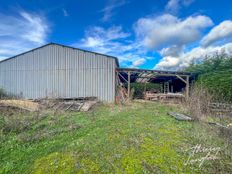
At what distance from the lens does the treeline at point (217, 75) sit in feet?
31.6

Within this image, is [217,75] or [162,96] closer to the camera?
→ [217,75]

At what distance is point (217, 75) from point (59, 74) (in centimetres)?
1170

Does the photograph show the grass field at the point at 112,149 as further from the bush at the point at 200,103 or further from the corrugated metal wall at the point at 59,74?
the corrugated metal wall at the point at 59,74

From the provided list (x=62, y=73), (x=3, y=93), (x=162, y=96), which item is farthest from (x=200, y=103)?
(x=3, y=93)

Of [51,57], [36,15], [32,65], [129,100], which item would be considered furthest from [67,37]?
[129,100]

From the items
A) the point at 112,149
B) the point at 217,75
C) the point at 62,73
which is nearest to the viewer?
the point at 112,149

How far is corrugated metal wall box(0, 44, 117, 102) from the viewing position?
12594 mm

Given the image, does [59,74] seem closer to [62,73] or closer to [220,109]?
[62,73]

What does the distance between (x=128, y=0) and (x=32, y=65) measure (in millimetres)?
9277

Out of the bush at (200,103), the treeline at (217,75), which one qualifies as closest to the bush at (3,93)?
the bush at (200,103)

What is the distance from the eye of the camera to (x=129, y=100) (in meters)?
12.7

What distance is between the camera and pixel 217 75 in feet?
36.1

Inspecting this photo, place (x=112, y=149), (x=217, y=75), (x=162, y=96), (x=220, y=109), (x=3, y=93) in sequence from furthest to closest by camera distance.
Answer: (x=162, y=96), (x=3, y=93), (x=217, y=75), (x=220, y=109), (x=112, y=149)

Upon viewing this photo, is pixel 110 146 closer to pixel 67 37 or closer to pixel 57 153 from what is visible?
pixel 57 153
